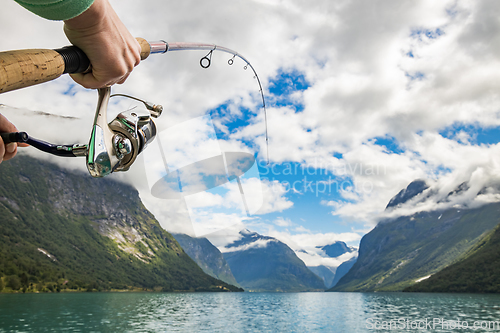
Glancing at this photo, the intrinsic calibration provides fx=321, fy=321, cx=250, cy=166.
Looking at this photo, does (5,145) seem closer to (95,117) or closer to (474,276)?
(95,117)

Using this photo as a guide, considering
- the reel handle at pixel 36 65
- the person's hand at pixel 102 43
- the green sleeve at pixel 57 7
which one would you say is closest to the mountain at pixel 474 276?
the person's hand at pixel 102 43

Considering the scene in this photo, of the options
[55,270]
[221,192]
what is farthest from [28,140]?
[55,270]

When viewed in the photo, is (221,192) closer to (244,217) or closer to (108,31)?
(244,217)

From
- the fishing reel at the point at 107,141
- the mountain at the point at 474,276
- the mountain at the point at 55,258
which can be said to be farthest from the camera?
the mountain at the point at 474,276

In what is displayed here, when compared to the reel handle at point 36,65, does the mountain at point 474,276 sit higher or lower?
lower

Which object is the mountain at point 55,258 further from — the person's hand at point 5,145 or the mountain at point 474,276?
the person's hand at point 5,145

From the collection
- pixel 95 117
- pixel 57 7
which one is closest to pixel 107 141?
pixel 95 117
